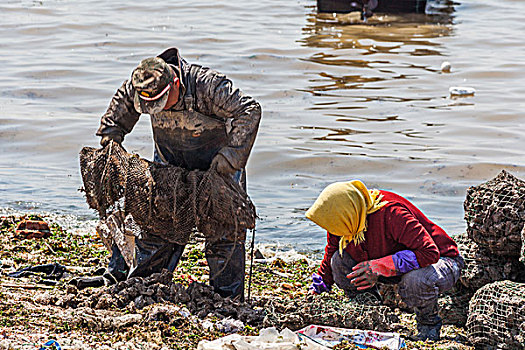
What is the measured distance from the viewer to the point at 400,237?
17.2 ft

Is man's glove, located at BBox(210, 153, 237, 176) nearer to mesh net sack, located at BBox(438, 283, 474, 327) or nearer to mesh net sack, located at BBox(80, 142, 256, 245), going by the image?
mesh net sack, located at BBox(80, 142, 256, 245)

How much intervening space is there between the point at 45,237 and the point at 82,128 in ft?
17.8

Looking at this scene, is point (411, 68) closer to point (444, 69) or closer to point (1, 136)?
point (444, 69)

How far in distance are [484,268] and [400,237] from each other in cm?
80

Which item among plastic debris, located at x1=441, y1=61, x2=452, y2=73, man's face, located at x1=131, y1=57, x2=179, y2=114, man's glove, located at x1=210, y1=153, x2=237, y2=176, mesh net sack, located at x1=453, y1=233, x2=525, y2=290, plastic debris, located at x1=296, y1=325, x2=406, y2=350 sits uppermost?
man's face, located at x1=131, y1=57, x2=179, y2=114

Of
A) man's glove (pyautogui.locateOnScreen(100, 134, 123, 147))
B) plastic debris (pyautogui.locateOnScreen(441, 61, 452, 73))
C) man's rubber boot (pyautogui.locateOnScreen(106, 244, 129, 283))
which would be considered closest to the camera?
man's glove (pyautogui.locateOnScreen(100, 134, 123, 147))

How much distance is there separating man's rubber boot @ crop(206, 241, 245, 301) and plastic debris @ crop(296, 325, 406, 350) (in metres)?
0.99

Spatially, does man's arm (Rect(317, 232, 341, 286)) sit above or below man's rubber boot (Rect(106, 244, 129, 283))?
above

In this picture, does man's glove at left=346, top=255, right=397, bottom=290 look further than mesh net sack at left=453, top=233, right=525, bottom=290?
No

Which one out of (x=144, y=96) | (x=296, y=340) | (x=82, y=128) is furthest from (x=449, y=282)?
(x=82, y=128)

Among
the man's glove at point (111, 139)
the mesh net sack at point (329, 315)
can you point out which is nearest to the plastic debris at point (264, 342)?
the mesh net sack at point (329, 315)

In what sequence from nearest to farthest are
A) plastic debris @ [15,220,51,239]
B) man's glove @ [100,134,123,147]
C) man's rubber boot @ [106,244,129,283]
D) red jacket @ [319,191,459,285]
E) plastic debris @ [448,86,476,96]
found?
red jacket @ [319,191,459,285], man's glove @ [100,134,123,147], man's rubber boot @ [106,244,129,283], plastic debris @ [15,220,51,239], plastic debris @ [448,86,476,96]

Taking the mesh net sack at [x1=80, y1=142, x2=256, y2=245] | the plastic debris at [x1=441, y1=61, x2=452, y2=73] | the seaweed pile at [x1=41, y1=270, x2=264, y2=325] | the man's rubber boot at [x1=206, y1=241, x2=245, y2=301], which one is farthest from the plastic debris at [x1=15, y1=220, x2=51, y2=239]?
the plastic debris at [x1=441, y1=61, x2=452, y2=73]

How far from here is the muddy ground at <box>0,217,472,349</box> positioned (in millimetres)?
4668
